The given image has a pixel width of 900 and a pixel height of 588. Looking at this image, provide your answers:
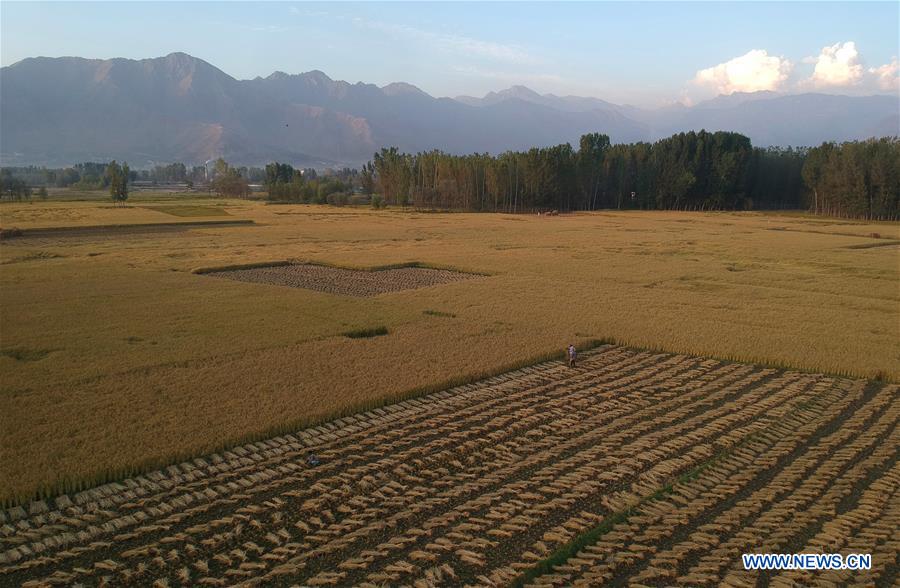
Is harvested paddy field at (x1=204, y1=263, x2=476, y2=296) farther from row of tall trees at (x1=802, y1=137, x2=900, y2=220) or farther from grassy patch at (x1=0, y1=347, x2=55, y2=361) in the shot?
row of tall trees at (x1=802, y1=137, x2=900, y2=220)

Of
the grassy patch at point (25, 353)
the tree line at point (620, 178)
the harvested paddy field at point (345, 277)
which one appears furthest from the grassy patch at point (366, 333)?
the tree line at point (620, 178)

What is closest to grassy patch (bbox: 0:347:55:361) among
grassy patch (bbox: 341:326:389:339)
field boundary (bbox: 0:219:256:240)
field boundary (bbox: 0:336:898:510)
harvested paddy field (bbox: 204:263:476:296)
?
grassy patch (bbox: 341:326:389:339)

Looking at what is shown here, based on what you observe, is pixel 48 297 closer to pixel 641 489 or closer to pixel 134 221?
pixel 641 489

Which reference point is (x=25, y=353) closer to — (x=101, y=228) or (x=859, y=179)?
(x=101, y=228)

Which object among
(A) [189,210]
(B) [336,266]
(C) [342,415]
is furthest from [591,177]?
(C) [342,415]

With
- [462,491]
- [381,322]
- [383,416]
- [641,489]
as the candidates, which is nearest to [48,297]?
[381,322]
